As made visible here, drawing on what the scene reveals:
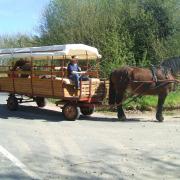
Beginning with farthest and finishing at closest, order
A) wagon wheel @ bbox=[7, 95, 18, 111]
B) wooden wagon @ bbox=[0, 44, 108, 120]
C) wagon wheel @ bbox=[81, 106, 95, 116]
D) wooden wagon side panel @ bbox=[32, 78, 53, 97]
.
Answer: wagon wheel @ bbox=[7, 95, 18, 111]
wagon wheel @ bbox=[81, 106, 95, 116]
wooden wagon side panel @ bbox=[32, 78, 53, 97]
wooden wagon @ bbox=[0, 44, 108, 120]

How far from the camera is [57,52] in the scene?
15.4 metres

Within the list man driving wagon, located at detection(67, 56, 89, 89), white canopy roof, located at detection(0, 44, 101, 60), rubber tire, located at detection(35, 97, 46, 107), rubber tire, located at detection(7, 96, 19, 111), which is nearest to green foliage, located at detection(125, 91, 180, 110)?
white canopy roof, located at detection(0, 44, 101, 60)

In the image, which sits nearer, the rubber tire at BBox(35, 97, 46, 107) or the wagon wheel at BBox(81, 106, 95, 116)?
the wagon wheel at BBox(81, 106, 95, 116)

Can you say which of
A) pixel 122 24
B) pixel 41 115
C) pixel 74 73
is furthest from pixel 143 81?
pixel 122 24

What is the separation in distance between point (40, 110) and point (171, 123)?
574cm

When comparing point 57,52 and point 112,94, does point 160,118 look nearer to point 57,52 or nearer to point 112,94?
point 112,94

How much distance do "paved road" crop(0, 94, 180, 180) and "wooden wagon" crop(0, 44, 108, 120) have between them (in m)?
0.64

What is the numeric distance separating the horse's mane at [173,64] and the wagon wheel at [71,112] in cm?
319

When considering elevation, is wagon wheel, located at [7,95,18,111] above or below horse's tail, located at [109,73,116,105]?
below

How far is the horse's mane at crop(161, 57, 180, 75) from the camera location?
619 inches

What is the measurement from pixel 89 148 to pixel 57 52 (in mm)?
5505

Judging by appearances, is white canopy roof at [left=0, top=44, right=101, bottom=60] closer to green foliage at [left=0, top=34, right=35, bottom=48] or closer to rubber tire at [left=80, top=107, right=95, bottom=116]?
rubber tire at [left=80, top=107, right=95, bottom=116]

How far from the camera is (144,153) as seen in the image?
996 cm

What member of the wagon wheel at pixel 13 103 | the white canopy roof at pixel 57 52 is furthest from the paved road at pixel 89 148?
the white canopy roof at pixel 57 52
